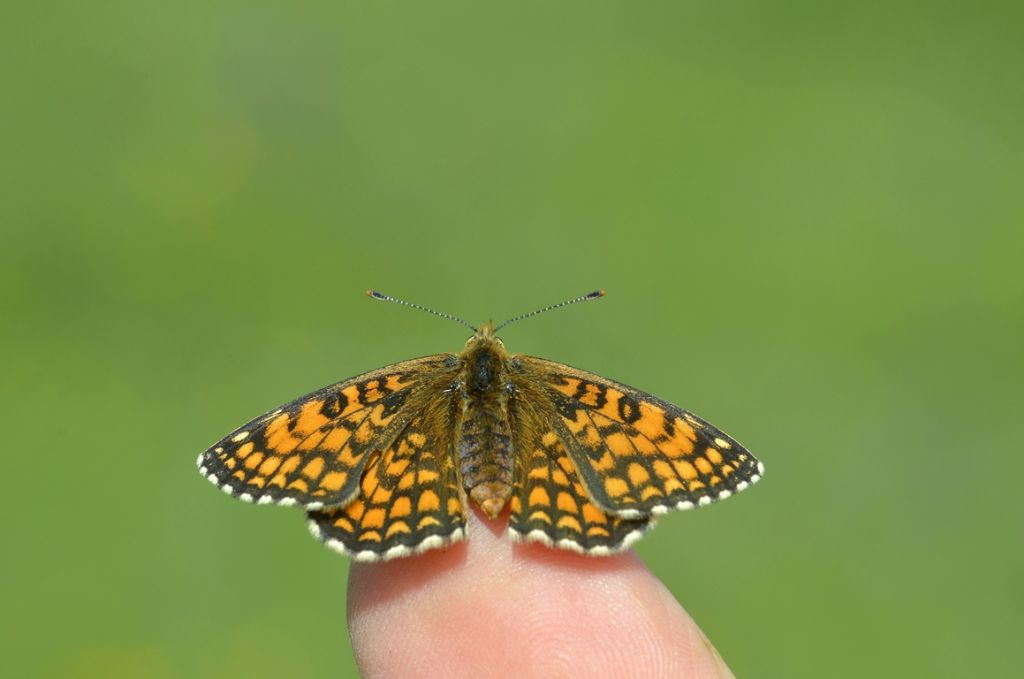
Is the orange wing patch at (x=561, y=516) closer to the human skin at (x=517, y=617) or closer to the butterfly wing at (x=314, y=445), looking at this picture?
the human skin at (x=517, y=617)

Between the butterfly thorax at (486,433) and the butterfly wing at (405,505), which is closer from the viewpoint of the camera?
the butterfly wing at (405,505)

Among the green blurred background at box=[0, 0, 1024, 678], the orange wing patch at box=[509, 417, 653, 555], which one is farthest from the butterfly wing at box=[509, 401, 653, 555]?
the green blurred background at box=[0, 0, 1024, 678]

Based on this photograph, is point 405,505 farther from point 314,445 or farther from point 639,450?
point 639,450

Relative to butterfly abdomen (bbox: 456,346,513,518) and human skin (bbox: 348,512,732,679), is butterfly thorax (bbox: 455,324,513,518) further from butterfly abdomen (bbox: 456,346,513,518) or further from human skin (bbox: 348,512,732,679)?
human skin (bbox: 348,512,732,679)

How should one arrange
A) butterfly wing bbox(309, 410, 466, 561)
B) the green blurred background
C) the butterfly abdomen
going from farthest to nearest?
the green blurred background < the butterfly abdomen < butterfly wing bbox(309, 410, 466, 561)

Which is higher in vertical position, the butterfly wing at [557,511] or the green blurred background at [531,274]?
the green blurred background at [531,274]

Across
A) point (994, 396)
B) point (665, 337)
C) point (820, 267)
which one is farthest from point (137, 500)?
point (994, 396)

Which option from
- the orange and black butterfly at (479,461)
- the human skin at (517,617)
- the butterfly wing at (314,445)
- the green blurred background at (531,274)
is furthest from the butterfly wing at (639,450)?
the green blurred background at (531,274)
